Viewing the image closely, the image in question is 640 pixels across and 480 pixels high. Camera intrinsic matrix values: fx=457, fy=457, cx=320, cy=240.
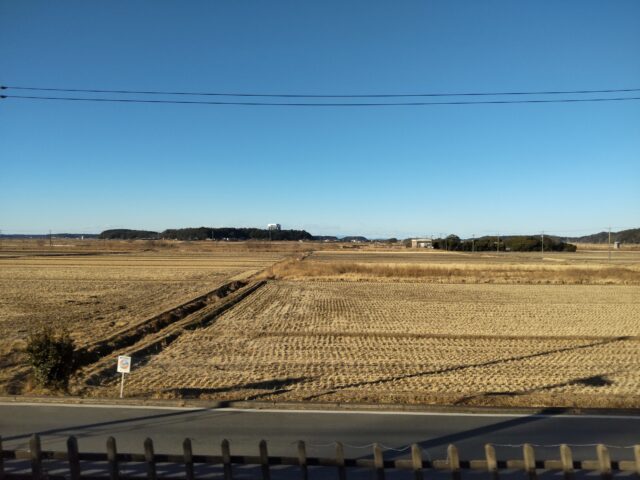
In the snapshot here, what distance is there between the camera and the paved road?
6.14 meters

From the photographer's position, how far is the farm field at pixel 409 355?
970cm

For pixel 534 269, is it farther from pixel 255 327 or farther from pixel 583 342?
pixel 255 327

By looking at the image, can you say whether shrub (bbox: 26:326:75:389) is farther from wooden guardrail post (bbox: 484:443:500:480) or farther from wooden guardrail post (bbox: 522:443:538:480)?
wooden guardrail post (bbox: 522:443:538:480)

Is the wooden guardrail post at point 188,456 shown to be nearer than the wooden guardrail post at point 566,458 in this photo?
No

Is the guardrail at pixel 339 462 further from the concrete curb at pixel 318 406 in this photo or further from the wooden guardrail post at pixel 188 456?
the concrete curb at pixel 318 406

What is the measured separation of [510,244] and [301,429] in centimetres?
15617

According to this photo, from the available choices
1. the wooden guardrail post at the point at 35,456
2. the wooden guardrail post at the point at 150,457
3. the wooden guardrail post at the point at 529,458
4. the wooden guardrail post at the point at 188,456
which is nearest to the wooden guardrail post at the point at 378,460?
the wooden guardrail post at the point at 529,458

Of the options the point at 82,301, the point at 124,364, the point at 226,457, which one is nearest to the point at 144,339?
the point at 124,364

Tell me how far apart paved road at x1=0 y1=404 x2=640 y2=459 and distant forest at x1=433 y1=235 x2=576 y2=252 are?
14126cm

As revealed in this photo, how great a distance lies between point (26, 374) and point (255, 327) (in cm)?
971

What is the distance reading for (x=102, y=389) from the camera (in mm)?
9469

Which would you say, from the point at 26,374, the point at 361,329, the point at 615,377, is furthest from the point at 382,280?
the point at 26,374

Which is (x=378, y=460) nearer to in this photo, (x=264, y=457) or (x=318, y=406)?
(x=264, y=457)

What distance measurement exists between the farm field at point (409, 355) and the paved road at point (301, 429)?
4.69 ft
